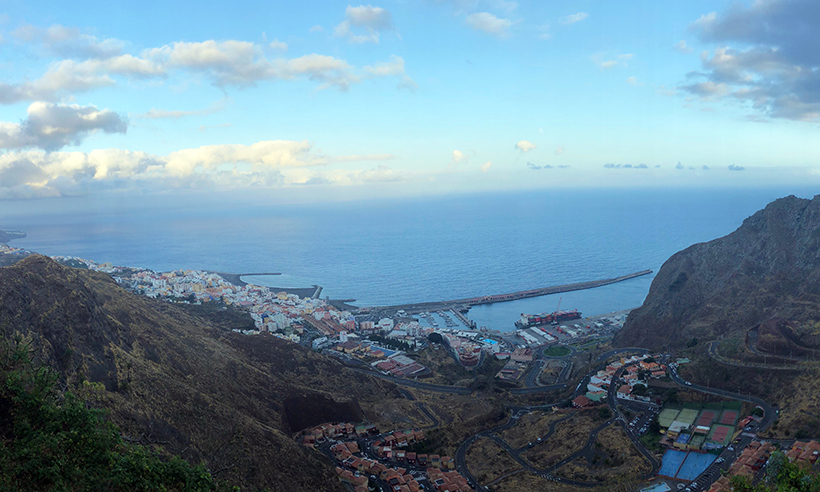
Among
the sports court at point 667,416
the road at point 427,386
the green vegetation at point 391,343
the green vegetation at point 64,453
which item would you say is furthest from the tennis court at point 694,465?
the green vegetation at point 391,343

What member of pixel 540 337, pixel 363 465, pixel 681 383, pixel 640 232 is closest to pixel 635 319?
pixel 540 337

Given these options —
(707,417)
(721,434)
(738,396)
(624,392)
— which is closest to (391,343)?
(624,392)

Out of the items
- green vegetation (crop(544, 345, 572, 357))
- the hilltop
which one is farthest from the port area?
the hilltop

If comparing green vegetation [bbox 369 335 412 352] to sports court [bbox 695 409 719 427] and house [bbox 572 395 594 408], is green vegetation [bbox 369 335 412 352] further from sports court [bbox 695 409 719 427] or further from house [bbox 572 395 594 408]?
sports court [bbox 695 409 719 427]

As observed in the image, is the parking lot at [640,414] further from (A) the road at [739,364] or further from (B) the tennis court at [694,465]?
(A) the road at [739,364]

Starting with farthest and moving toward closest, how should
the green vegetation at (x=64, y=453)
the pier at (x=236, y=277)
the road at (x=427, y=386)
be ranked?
the pier at (x=236, y=277) → the road at (x=427, y=386) → the green vegetation at (x=64, y=453)

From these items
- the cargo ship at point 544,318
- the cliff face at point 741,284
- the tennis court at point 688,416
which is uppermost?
the cliff face at point 741,284

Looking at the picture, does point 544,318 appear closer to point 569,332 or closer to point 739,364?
point 569,332
